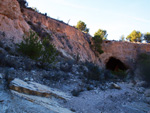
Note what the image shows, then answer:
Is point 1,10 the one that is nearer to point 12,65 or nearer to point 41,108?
point 12,65

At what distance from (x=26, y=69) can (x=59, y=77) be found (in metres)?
1.58

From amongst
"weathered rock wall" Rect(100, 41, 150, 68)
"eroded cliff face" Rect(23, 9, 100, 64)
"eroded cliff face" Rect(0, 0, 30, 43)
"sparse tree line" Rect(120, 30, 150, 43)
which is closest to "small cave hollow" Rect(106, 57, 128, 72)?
"weathered rock wall" Rect(100, 41, 150, 68)

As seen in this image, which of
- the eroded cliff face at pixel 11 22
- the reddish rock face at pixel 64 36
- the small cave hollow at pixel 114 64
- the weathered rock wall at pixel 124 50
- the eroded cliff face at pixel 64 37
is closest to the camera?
the eroded cliff face at pixel 11 22

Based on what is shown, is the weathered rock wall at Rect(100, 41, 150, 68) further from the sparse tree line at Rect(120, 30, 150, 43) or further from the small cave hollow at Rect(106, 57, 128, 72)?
the sparse tree line at Rect(120, 30, 150, 43)

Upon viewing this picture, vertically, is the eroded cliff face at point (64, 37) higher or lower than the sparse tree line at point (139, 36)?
lower

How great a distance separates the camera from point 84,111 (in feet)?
12.9

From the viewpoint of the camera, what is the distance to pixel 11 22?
443 inches

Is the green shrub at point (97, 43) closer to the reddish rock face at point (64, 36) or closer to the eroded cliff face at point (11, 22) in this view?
the reddish rock face at point (64, 36)

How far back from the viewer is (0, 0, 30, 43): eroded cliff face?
10148 mm

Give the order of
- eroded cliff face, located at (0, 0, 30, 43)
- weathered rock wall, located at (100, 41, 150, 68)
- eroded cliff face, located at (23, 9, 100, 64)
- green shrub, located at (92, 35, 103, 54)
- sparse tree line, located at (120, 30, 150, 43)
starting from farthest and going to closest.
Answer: sparse tree line, located at (120, 30, 150, 43) < weathered rock wall, located at (100, 41, 150, 68) < green shrub, located at (92, 35, 103, 54) < eroded cliff face, located at (23, 9, 100, 64) < eroded cliff face, located at (0, 0, 30, 43)

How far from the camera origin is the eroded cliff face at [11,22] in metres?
10.1

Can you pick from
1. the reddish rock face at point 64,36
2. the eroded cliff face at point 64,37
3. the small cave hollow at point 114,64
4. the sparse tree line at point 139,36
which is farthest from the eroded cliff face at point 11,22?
the sparse tree line at point 139,36

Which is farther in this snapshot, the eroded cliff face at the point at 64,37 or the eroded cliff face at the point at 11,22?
the eroded cliff face at the point at 64,37

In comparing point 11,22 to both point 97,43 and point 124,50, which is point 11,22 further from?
point 124,50
